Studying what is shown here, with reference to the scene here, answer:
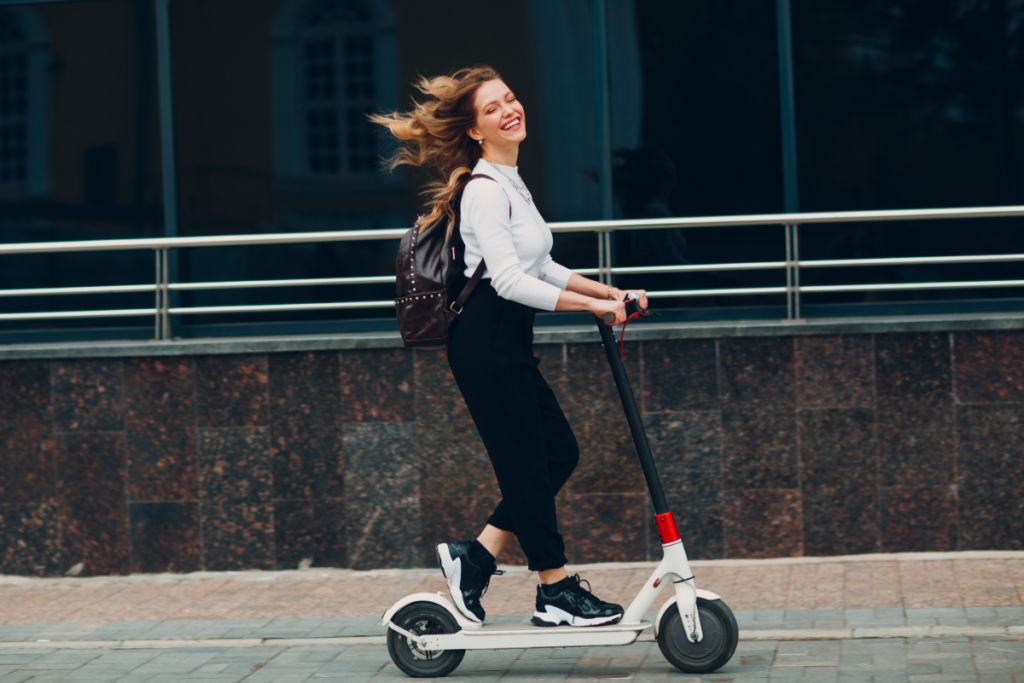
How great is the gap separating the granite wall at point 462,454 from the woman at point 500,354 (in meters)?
2.00

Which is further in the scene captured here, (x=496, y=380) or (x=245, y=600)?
(x=245, y=600)

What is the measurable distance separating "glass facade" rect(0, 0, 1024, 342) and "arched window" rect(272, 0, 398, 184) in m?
0.01

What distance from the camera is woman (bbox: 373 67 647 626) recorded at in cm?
429

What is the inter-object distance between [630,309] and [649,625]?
3.58 ft

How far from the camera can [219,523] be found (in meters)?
6.59

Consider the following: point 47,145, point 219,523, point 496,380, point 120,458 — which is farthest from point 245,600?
point 47,145

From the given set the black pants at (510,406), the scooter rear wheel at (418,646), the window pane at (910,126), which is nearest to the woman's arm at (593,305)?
the black pants at (510,406)

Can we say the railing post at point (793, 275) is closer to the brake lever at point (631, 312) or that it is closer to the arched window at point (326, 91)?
the brake lever at point (631, 312)

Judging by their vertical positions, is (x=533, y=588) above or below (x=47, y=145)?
below

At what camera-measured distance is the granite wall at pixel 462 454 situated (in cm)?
621

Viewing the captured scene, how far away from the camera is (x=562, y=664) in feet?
15.2

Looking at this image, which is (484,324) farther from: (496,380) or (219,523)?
(219,523)

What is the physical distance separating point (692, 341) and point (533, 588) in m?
1.51

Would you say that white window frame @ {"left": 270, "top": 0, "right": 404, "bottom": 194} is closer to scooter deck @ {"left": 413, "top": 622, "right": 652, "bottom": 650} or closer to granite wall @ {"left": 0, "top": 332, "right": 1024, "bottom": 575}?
granite wall @ {"left": 0, "top": 332, "right": 1024, "bottom": 575}
